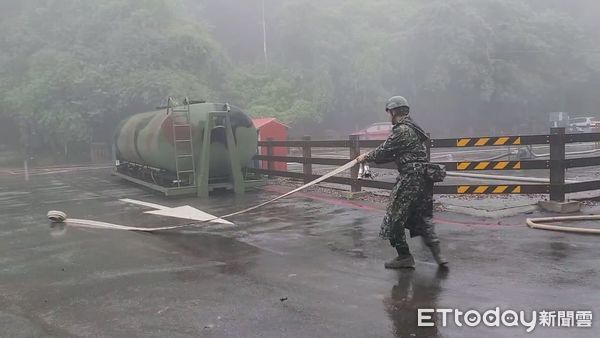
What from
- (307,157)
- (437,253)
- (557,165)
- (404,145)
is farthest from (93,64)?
(437,253)

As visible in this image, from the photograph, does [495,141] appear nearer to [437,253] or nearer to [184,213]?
[437,253]

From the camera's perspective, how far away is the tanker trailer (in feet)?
39.5

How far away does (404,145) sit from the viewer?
5.53 metres

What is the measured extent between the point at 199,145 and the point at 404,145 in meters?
7.51

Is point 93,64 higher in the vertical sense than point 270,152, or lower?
higher

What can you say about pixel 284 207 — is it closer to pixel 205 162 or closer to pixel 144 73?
pixel 205 162

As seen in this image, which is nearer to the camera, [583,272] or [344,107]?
[583,272]

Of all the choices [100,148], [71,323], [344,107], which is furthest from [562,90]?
[71,323]

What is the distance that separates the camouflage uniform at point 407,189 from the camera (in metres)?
5.48

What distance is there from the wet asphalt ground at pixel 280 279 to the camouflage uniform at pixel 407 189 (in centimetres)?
41

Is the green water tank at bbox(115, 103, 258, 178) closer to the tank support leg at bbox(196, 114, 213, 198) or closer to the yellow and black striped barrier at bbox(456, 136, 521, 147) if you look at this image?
the tank support leg at bbox(196, 114, 213, 198)

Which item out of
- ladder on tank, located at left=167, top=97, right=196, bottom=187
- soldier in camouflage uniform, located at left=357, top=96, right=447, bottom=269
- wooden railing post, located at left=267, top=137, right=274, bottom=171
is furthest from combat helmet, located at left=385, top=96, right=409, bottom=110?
wooden railing post, located at left=267, top=137, right=274, bottom=171

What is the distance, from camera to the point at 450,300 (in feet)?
15.1

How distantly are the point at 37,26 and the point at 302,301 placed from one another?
31479 millimetres
